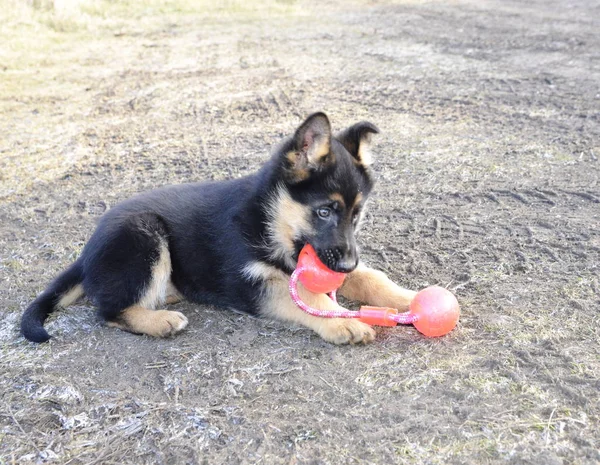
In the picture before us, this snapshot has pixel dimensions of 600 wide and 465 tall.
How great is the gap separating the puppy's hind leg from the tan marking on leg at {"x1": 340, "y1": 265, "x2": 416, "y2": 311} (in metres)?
1.25

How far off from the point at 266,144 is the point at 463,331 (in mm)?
4306

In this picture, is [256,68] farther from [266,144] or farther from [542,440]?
[542,440]

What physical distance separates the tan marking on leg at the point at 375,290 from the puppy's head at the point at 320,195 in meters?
0.44

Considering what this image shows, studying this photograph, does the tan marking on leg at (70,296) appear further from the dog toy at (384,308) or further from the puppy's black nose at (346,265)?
the puppy's black nose at (346,265)

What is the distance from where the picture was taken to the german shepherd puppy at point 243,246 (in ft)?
13.3

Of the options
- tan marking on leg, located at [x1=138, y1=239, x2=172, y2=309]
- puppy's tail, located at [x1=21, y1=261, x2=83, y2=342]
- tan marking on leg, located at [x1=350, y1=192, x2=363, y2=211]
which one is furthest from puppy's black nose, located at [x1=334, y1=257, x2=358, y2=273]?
puppy's tail, located at [x1=21, y1=261, x2=83, y2=342]

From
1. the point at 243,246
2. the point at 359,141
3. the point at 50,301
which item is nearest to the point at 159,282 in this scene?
the point at 243,246

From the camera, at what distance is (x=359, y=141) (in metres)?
4.37

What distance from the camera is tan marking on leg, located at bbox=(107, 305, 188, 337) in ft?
13.8

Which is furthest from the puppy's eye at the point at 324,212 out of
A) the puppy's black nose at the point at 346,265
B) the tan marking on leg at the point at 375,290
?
the tan marking on leg at the point at 375,290

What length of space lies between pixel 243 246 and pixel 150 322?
2.74 feet

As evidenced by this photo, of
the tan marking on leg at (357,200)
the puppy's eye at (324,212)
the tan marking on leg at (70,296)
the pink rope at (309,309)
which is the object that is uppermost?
the tan marking on leg at (357,200)

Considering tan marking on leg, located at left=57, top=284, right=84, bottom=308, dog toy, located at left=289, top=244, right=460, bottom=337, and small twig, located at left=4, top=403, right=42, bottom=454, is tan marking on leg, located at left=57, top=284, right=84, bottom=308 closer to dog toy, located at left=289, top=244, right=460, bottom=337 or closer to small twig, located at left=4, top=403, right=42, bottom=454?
small twig, located at left=4, top=403, right=42, bottom=454

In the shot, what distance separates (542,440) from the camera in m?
2.96
